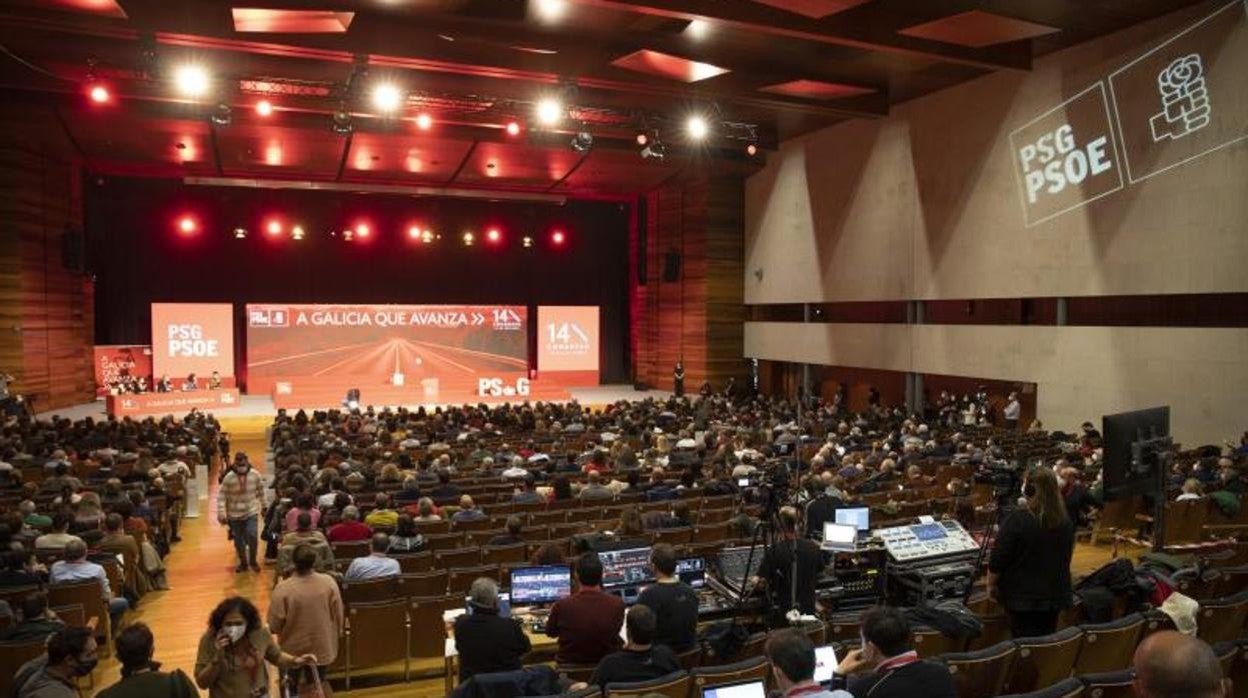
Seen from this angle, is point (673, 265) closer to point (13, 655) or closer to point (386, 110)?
point (386, 110)

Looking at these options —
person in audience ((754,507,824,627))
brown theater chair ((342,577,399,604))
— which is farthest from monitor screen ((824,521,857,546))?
brown theater chair ((342,577,399,604))

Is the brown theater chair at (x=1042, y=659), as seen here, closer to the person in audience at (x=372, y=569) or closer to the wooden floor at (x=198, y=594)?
the wooden floor at (x=198, y=594)

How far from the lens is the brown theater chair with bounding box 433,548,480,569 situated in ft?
25.9

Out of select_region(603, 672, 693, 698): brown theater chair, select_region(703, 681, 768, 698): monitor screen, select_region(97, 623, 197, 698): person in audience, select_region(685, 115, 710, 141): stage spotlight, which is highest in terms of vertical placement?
select_region(685, 115, 710, 141): stage spotlight

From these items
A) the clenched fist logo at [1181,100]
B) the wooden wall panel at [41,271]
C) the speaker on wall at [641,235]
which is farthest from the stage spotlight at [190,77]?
the speaker on wall at [641,235]

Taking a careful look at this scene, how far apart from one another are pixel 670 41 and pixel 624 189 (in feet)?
44.9

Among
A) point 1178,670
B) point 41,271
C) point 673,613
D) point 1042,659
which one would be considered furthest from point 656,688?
point 41,271

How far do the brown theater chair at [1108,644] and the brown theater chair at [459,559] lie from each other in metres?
4.92

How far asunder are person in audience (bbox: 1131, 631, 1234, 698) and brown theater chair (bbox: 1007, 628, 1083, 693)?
8.15ft

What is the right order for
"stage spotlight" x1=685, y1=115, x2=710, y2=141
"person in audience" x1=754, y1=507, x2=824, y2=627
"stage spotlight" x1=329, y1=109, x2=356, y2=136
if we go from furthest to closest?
"stage spotlight" x1=685, y1=115, x2=710, y2=141, "stage spotlight" x1=329, y1=109, x2=356, y2=136, "person in audience" x1=754, y1=507, x2=824, y2=627

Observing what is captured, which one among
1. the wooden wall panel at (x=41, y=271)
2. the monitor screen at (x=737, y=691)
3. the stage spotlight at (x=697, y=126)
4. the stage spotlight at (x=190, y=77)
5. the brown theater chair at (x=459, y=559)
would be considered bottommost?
the brown theater chair at (x=459, y=559)

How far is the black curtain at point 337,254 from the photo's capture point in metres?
27.5

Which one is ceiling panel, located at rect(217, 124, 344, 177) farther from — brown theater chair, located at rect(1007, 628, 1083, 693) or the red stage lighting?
brown theater chair, located at rect(1007, 628, 1083, 693)

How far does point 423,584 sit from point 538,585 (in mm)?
1346
